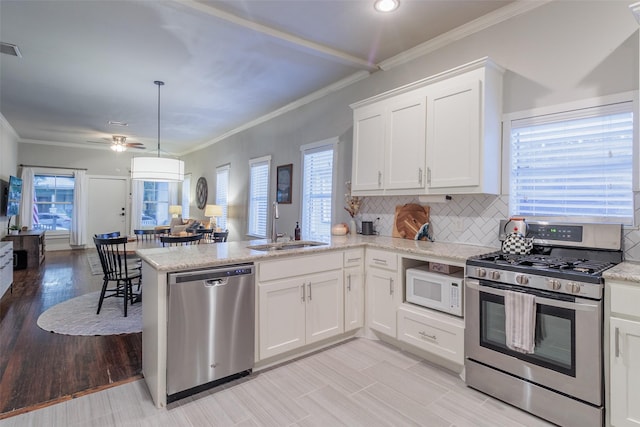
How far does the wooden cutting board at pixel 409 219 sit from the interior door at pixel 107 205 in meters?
8.43

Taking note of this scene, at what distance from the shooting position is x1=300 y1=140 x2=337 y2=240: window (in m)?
4.36

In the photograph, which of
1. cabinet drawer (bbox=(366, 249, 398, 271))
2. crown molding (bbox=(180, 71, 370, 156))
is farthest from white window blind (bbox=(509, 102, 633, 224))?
crown molding (bbox=(180, 71, 370, 156))

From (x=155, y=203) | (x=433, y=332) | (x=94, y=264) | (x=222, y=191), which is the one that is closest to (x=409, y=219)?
(x=433, y=332)

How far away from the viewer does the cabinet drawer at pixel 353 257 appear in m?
2.92

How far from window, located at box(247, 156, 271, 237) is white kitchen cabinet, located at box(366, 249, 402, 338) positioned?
3.02 m

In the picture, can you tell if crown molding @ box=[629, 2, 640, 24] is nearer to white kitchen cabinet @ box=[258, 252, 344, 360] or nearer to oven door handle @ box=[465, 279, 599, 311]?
oven door handle @ box=[465, 279, 599, 311]

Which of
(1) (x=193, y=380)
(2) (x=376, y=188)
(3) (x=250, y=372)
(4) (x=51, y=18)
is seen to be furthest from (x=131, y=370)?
(4) (x=51, y=18)

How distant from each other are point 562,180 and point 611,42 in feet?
3.04

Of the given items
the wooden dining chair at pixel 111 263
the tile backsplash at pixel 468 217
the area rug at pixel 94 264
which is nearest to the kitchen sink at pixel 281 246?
the tile backsplash at pixel 468 217

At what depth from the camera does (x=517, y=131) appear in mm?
2629

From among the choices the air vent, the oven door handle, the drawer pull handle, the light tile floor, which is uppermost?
the air vent

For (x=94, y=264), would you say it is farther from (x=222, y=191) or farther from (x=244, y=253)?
(x=244, y=253)

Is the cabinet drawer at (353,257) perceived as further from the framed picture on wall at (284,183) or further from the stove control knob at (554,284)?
the framed picture on wall at (284,183)

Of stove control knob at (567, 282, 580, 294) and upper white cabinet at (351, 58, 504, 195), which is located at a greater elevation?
upper white cabinet at (351, 58, 504, 195)
